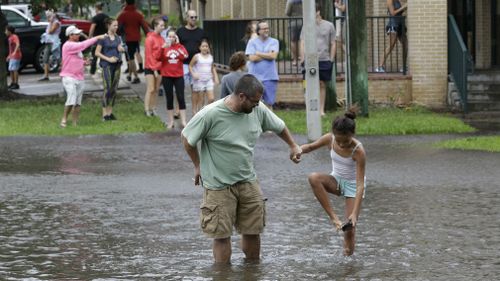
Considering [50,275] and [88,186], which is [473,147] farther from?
[50,275]

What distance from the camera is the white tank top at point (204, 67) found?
800 inches

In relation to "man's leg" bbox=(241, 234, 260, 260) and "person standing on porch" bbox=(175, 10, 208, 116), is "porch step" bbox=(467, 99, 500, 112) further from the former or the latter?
"man's leg" bbox=(241, 234, 260, 260)

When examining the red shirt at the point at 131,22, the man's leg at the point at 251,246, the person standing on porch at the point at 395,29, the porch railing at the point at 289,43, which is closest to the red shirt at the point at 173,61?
the porch railing at the point at 289,43

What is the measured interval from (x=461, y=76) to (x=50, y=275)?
13.1 m

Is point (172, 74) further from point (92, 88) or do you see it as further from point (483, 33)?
point (92, 88)

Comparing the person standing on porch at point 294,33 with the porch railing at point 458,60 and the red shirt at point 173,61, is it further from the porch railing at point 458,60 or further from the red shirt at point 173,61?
the red shirt at point 173,61

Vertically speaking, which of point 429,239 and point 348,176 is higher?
point 348,176

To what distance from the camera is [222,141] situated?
31.1 ft

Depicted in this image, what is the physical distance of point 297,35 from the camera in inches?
933

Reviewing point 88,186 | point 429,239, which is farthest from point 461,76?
point 429,239

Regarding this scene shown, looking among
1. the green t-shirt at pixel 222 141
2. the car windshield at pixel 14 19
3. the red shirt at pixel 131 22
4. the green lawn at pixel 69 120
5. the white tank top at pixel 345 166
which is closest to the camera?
the green t-shirt at pixel 222 141

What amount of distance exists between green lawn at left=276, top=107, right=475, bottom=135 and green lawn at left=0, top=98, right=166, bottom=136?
2.27 m

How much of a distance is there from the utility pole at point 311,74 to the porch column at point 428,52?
454cm

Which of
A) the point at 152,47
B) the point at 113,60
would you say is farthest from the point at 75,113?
the point at 152,47
